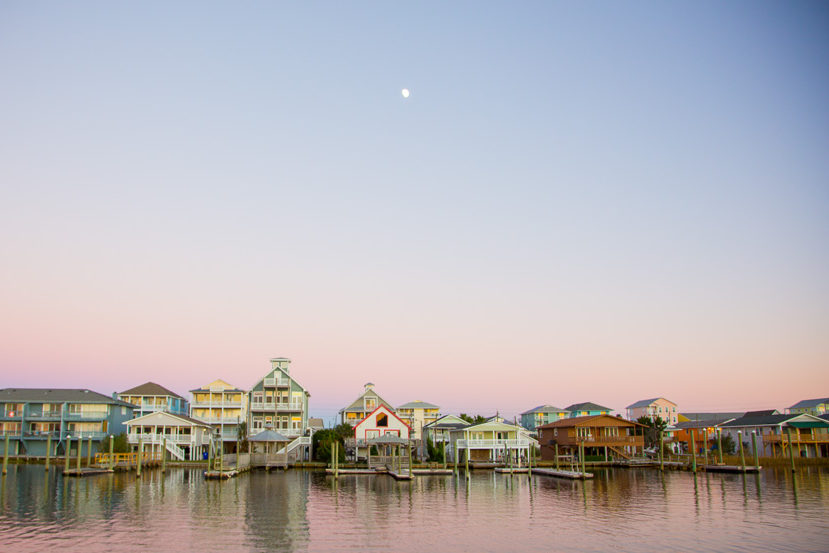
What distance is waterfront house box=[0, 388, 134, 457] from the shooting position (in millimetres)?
82188

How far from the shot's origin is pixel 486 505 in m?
44.2

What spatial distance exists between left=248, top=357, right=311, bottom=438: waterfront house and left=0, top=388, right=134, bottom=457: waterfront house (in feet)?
60.1

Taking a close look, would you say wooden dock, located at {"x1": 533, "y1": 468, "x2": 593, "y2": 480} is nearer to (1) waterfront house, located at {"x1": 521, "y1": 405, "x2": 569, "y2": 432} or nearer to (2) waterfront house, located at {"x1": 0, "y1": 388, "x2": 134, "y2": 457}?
(2) waterfront house, located at {"x1": 0, "y1": 388, "x2": 134, "y2": 457}

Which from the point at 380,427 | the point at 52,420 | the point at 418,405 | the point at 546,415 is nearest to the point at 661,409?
the point at 546,415

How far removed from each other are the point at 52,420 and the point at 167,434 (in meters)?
17.6

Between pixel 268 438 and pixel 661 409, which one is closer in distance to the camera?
pixel 268 438

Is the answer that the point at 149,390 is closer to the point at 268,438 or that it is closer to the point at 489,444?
the point at 268,438

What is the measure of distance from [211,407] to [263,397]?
801 cm

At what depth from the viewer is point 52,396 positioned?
3342 inches

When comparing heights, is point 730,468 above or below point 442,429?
below

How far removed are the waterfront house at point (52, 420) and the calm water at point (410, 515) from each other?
23.4 metres

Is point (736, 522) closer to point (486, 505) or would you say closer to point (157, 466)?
point (486, 505)

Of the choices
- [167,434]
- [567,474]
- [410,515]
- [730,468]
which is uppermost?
[167,434]

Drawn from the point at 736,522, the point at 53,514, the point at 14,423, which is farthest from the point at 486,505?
the point at 14,423
